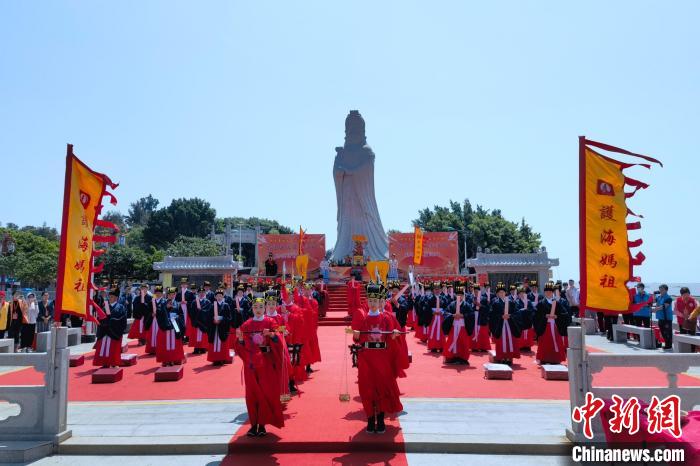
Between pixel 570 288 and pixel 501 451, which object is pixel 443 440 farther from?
pixel 570 288

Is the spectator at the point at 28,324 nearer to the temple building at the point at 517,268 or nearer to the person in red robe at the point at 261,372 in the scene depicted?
the person in red robe at the point at 261,372

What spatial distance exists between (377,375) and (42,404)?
12.2ft

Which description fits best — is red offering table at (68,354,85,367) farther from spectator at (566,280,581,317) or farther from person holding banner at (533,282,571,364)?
spectator at (566,280,581,317)

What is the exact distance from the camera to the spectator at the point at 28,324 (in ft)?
40.0

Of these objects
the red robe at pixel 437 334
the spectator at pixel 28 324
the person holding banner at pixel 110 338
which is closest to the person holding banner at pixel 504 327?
the red robe at pixel 437 334

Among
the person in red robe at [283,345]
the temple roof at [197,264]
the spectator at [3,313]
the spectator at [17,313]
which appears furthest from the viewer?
the temple roof at [197,264]

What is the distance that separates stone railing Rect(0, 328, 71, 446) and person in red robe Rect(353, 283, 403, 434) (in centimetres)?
332

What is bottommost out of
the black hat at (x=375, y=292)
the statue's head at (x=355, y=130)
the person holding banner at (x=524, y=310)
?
the person holding banner at (x=524, y=310)

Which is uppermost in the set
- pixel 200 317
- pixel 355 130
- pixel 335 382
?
pixel 355 130

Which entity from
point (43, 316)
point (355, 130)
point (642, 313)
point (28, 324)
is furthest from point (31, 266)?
point (642, 313)

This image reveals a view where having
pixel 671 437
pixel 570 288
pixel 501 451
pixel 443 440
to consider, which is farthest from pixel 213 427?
pixel 570 288

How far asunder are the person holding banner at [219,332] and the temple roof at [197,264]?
51.3 feet

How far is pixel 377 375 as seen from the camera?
5.46m

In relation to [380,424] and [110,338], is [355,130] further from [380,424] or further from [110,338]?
[380,424]
